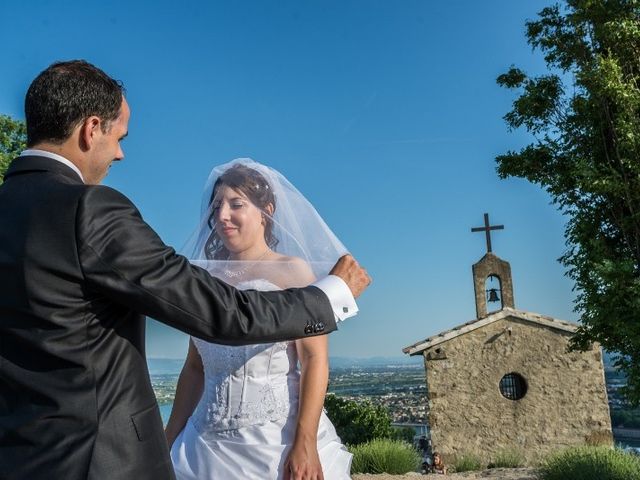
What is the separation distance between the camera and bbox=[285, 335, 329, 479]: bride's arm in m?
2.79

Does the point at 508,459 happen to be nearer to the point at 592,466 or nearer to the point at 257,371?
the point at 592,466

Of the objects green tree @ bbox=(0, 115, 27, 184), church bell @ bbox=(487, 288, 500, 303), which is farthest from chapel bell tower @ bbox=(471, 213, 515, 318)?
green tree @ bbox=(0, 115, 27, 184)

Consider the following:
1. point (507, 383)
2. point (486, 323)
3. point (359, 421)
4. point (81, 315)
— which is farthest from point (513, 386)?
point (81, 315)

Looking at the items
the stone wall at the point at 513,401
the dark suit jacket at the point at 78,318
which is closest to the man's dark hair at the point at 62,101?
the dark suit jacket at the point at 78,318

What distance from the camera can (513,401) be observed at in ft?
67.4

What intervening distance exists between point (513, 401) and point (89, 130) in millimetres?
20529

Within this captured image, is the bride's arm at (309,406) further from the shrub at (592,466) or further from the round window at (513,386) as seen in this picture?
the round window at (513,386)

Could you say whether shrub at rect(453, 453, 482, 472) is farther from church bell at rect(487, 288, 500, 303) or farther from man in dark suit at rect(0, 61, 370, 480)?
man in dark suit at rect(0, 61, 370, 480)

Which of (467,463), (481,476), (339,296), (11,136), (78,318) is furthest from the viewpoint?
(467,463)

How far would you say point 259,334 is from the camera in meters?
1.85

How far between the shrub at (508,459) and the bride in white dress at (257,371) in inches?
700

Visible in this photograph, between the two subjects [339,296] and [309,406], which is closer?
[339,296]

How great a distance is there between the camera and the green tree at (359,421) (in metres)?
25.7

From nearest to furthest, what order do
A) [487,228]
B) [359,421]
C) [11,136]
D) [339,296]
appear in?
[339,296]
[11,136]
[487,228]
[359,421]
